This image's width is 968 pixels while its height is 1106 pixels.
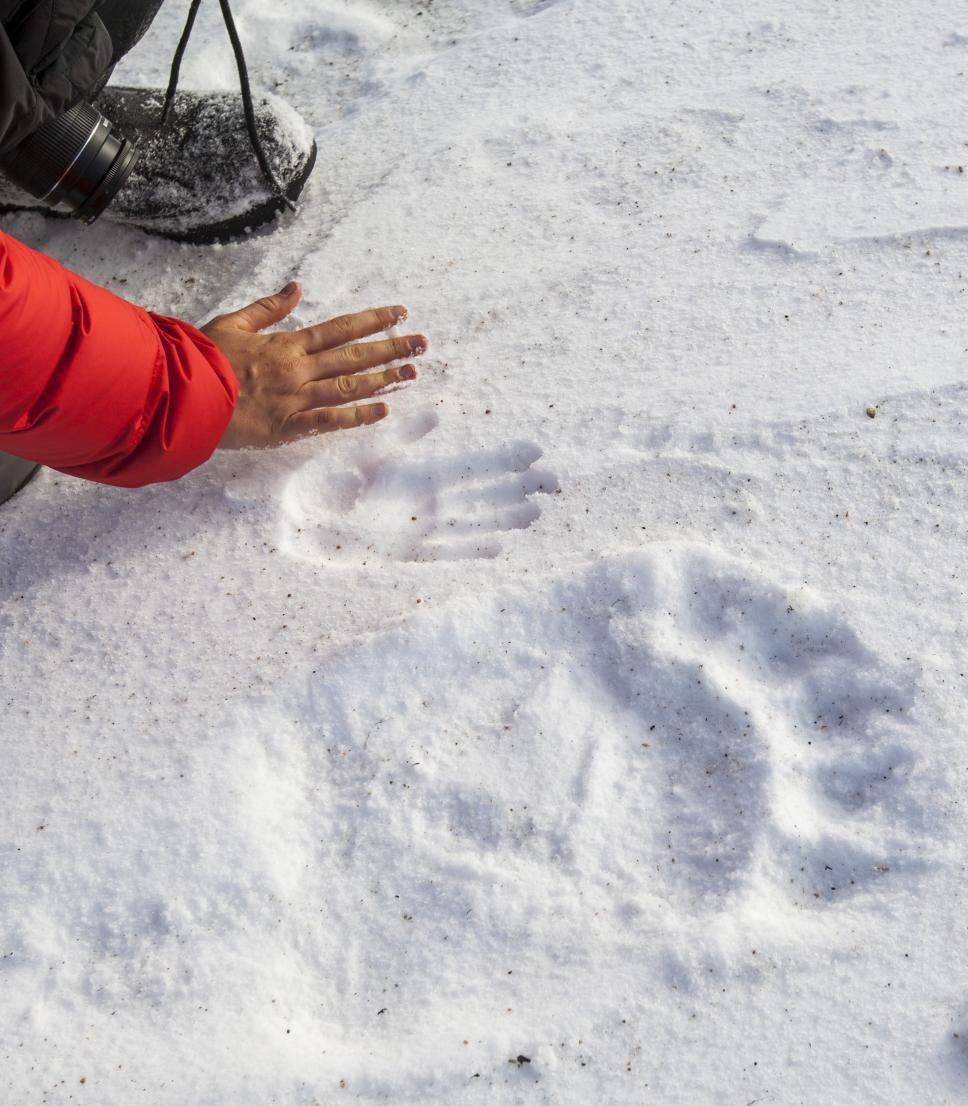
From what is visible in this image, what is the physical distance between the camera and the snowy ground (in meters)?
0.94

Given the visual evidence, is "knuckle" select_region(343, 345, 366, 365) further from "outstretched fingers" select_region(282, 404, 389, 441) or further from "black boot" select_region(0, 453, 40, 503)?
"black boot" select_region(0, 453, 40, 503)

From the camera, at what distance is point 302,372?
4.21ft

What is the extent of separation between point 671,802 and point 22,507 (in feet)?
3.33

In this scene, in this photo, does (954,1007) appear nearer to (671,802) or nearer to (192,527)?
(671,802)

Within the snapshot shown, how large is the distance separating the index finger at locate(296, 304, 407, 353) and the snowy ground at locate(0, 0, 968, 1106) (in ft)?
0.25

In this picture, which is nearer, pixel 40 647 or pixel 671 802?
pixel 671 802

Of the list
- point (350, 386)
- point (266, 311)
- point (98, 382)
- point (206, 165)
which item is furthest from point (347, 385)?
point (206, 165)

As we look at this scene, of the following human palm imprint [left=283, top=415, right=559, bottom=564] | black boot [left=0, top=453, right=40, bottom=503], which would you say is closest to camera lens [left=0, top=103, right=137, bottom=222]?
black boot [left=0, top=453, right=40, bottom=503]

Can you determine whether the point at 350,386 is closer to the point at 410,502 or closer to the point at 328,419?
the point at 328,419

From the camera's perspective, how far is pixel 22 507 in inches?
51.4

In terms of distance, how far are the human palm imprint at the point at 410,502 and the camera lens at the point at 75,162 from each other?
1.98 ft

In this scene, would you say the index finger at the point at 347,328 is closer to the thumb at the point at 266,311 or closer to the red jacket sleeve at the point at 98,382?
the thumb at the point at 266,311

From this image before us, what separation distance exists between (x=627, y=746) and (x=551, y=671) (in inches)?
5.1

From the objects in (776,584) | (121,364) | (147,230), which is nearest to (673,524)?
(776,584)
